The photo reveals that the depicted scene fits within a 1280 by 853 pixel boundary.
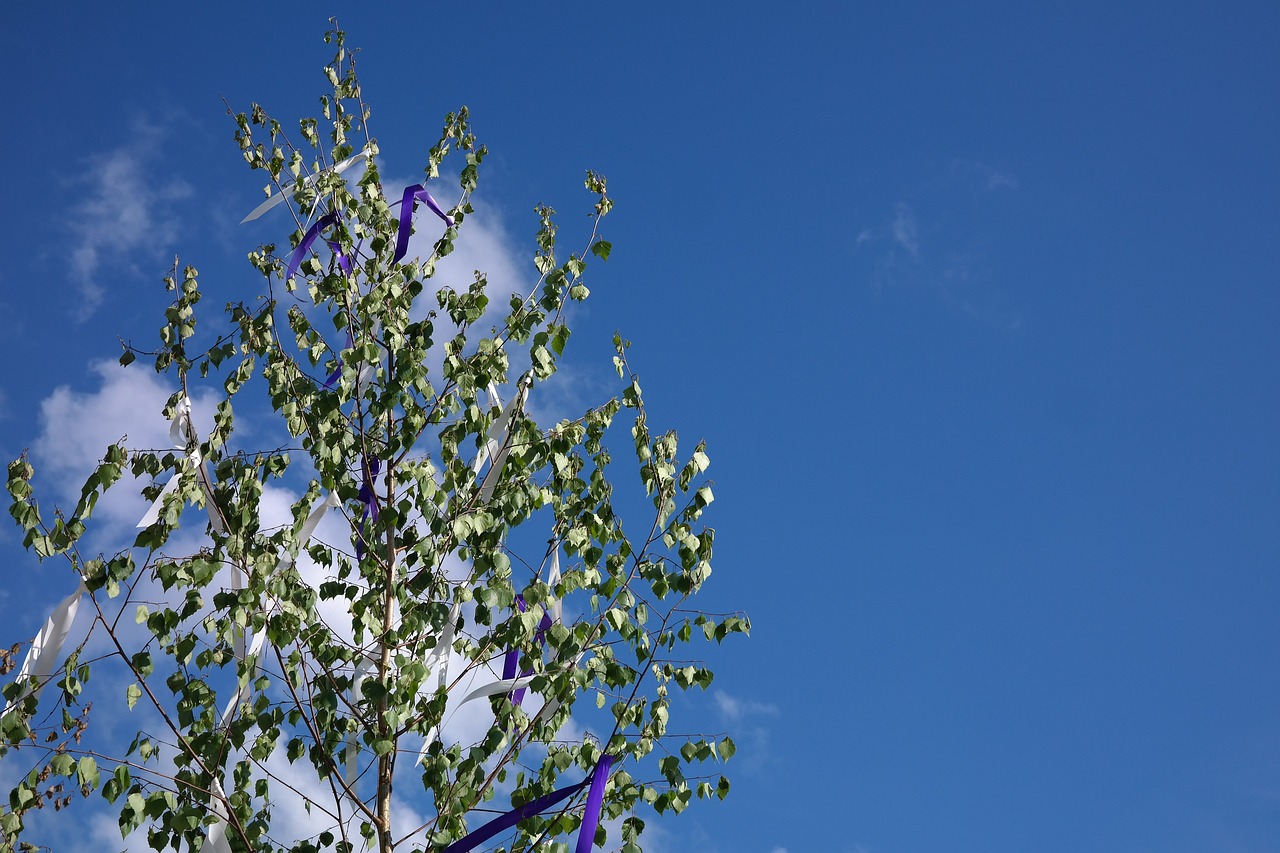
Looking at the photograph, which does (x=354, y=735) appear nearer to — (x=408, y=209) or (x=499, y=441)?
(x=499, y=441)

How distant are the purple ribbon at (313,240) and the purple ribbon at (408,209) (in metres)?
0.31

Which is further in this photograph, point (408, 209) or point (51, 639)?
point (408, 209)

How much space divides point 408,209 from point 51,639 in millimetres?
3350

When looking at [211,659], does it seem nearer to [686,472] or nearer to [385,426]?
[385,426]

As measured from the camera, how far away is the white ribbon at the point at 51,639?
208 inches

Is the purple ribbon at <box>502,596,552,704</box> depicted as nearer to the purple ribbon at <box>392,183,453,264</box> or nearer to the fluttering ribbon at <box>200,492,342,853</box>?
the fluttering ribbon at <box>200,492,342,853</box>

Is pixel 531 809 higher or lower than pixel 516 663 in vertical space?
lower

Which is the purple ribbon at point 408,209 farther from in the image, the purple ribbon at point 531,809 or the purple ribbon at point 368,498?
the purple ribbon at point 531,809

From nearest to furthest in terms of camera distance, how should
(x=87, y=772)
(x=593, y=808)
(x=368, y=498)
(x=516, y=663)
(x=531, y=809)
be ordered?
(x=87, y=772), (x=593, y=808), (x=531, y=809), (x=516, y=663), (x=368, y=498)

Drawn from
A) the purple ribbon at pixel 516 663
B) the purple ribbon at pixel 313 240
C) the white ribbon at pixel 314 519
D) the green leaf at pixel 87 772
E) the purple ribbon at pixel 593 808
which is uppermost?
the purple ribbon at pixel 313 240

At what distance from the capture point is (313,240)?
277 inches

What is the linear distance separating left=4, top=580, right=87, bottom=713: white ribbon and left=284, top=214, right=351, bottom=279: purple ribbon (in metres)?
2.43

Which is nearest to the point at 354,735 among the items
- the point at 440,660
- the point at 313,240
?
the point at 440,660

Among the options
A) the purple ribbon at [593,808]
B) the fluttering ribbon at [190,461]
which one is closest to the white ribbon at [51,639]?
the fluttering ribbon at [190,461]
